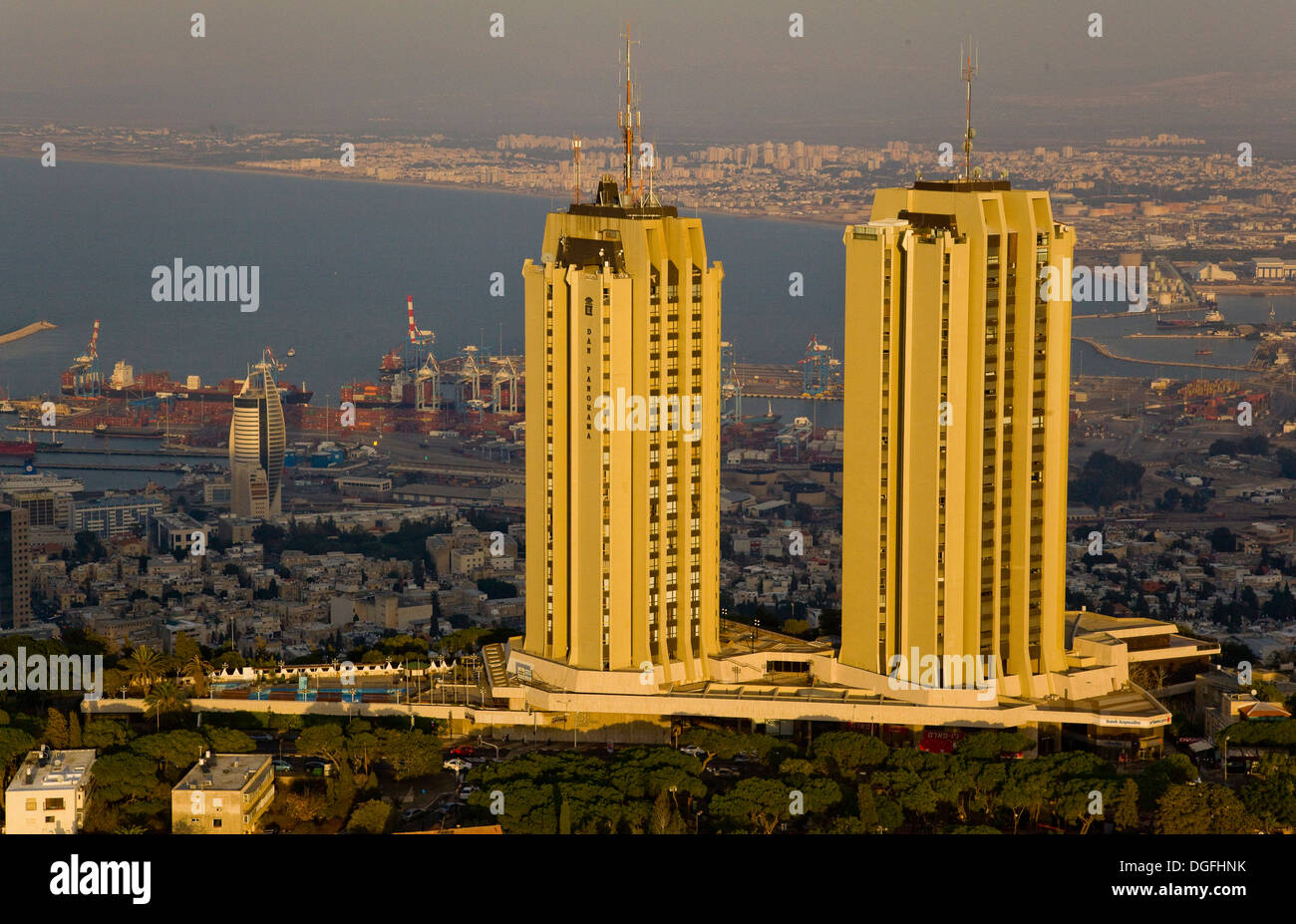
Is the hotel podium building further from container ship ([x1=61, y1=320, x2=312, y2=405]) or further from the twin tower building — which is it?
container ship ([x1=61, y1=320, x2=312, y2=405])

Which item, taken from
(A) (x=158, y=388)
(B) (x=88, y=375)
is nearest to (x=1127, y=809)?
(A) (x=158, y=388)

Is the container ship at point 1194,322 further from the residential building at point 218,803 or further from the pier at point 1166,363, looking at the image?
the residential building at point 218,803

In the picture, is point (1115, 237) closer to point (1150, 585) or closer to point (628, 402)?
point (1150, 585)

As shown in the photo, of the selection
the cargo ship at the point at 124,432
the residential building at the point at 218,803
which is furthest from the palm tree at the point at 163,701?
the cargo ship at the point at 124,432

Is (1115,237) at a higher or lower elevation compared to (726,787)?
higher

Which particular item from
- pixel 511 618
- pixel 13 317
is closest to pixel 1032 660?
pixel 511 618
